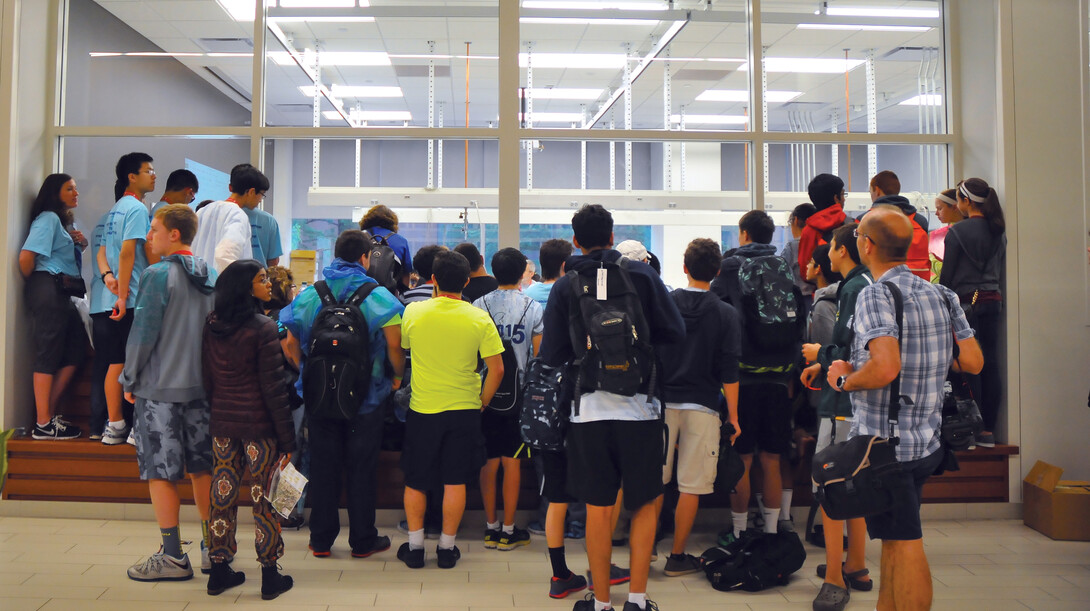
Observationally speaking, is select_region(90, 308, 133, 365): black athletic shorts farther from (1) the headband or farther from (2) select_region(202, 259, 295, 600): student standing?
(1) the headband

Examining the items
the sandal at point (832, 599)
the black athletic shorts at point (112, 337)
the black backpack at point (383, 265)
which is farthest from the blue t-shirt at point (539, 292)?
the black athletic shorts at point (112, 337)

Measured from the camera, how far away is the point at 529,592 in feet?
9.96

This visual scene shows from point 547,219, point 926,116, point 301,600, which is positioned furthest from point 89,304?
point 926,116

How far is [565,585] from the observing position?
2.98 metres

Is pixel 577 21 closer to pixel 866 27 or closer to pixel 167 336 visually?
pixel 866 27

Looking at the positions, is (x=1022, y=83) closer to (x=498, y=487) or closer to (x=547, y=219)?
(x=547, y=219)

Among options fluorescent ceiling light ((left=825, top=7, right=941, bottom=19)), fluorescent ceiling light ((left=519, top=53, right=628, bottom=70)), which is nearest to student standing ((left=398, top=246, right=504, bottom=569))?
fluorescent ceiling light ((left=519, top=53, right=628, bottom=70))

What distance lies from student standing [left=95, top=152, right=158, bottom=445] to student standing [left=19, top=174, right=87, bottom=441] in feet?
1.04

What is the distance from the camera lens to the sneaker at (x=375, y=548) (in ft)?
11.3

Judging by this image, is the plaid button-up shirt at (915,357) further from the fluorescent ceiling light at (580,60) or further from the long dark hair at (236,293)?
the fluorescent ceiling light at (580,60)

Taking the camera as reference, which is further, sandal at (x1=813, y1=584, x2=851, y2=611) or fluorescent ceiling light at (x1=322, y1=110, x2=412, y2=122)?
fluorescent ceiling light at (x1=322, y1=110, x2=412, y2=122)

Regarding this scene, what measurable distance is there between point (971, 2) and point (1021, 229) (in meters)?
1.61

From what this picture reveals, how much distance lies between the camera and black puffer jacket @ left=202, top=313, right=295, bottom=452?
112 inches

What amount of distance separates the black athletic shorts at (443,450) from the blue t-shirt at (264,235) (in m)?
1.75
